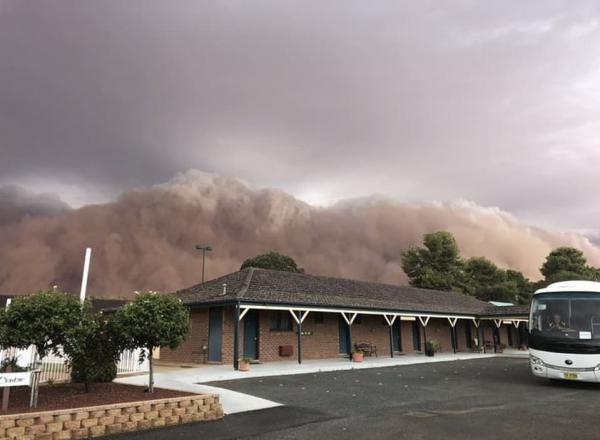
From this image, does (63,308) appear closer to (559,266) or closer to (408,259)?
(408,259)

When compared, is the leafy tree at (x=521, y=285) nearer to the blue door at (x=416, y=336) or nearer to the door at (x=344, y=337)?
A: the blue door at (x=416, y=336)

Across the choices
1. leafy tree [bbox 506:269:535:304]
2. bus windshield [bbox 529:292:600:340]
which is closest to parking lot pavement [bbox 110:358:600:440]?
bus windshield [bbox 529:292:600:340]

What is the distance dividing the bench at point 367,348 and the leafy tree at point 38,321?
16.6 meters

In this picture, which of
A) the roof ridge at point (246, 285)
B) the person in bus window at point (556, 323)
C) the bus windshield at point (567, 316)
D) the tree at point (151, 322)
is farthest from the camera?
the roof ridge at point (246, 285)

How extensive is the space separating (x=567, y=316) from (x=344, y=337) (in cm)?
1327

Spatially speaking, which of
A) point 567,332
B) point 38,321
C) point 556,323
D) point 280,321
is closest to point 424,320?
point 280,321

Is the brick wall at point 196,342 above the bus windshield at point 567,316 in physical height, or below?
below

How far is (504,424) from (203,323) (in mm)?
15387

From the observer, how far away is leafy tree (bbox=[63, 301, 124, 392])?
912cm

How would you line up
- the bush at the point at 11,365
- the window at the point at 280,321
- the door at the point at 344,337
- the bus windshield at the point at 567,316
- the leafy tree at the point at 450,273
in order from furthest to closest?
the leafy tree at the point at 450,273 → the door at the point at 344,337 → the window at the point at 280,321 → the bus windshield at the point at 567,316 → the bush at the point at 11,365

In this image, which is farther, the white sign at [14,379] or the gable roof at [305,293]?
the gable roof at [305,293]

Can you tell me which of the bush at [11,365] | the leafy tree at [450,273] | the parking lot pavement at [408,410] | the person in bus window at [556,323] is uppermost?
the leafy tree at [450,273]

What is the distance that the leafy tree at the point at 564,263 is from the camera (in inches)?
2439

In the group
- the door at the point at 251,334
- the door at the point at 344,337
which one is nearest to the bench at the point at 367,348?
the door at the point at 344,337
